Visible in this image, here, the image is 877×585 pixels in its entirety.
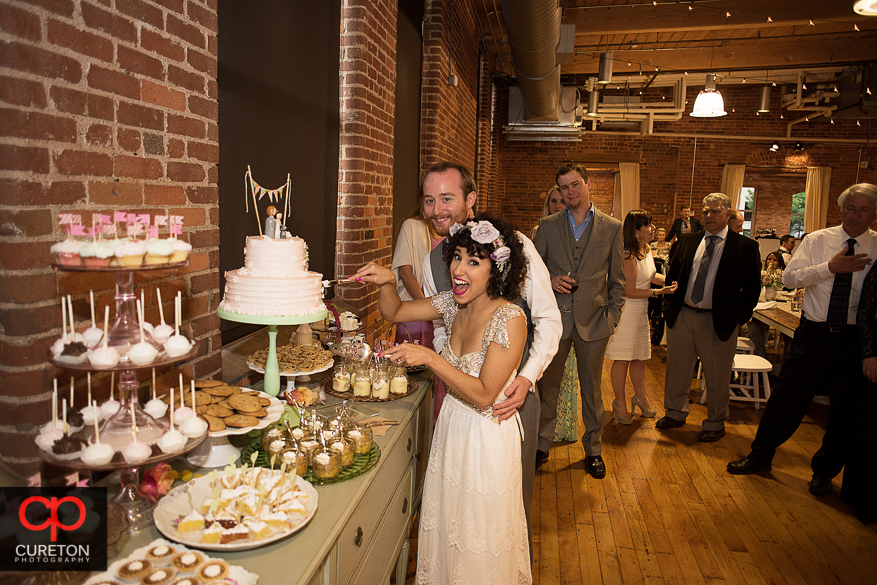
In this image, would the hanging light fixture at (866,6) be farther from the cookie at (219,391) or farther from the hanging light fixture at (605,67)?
the cookie at (219,391)

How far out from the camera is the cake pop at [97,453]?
1155 millimetres

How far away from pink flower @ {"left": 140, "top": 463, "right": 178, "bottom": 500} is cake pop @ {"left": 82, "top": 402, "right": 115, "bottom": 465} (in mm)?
255

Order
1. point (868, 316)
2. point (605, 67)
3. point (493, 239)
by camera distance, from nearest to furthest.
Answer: point (493, 239) < point (868, 316) < point (605, 67)

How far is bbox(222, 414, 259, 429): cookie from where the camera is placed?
5.21 ft

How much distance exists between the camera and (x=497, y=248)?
2.03 m

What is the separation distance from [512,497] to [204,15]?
1.98 metres

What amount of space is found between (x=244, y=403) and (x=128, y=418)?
0.42 meters

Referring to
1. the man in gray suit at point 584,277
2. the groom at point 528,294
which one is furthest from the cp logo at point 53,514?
the man in gray suit at point 584,277

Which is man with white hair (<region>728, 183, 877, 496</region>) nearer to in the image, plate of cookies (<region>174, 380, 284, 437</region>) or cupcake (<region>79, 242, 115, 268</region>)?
plate of cookies (<region>174, 380, 284, 437</region>)

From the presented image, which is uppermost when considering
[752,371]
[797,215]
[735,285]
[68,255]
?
[797,215]

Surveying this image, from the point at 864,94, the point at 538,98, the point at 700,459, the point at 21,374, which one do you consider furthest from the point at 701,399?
the point at 864,94

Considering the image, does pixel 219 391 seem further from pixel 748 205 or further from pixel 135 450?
pixel 748 205

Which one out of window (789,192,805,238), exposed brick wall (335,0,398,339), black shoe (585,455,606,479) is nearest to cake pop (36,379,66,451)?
exposed brick wall (335,0,398,339)

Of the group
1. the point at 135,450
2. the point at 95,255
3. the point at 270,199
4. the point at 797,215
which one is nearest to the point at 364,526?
the point at 135,450
